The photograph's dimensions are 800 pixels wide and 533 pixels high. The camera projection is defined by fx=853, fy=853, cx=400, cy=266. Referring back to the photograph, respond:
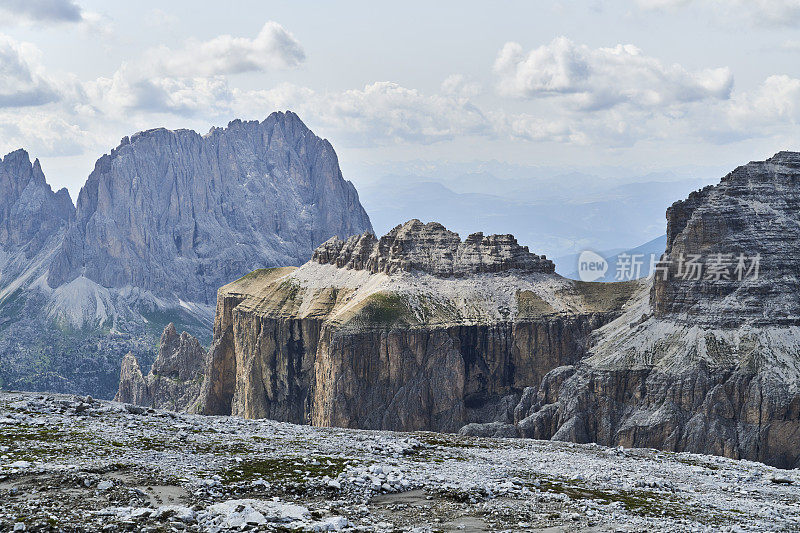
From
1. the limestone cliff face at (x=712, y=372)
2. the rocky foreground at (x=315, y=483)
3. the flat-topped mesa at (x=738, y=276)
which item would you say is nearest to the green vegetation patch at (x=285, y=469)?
the rocky foreground at (x=315, y=483)

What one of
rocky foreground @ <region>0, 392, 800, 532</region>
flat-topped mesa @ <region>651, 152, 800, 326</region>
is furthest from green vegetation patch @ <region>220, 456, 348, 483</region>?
flat-topped mesa @ <region>651, 152, 800, 326</region>

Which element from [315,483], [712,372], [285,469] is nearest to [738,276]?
[712,372]

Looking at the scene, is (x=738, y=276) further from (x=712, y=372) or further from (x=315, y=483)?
(x=315, y=483)

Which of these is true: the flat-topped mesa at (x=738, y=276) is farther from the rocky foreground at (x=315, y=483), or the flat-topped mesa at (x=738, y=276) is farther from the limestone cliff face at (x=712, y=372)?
the rocky foreground at (x=315, y=483)

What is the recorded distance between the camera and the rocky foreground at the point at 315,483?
173 feet

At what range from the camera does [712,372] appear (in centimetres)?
17788

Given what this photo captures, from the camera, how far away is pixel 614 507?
6269 centimetres

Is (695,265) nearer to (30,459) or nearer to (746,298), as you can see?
(746,298)

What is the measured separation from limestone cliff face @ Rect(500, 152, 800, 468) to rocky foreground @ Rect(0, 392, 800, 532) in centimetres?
8186

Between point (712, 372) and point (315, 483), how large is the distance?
136422 mm

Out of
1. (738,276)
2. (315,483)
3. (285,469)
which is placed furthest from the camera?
(738,276)

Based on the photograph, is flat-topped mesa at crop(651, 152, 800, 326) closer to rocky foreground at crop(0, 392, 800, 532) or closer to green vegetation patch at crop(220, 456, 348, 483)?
rocky foreground at crop(0, 392, 800, 532)

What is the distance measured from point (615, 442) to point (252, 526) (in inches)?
5632

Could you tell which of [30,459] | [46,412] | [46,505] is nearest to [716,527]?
[46,505]
